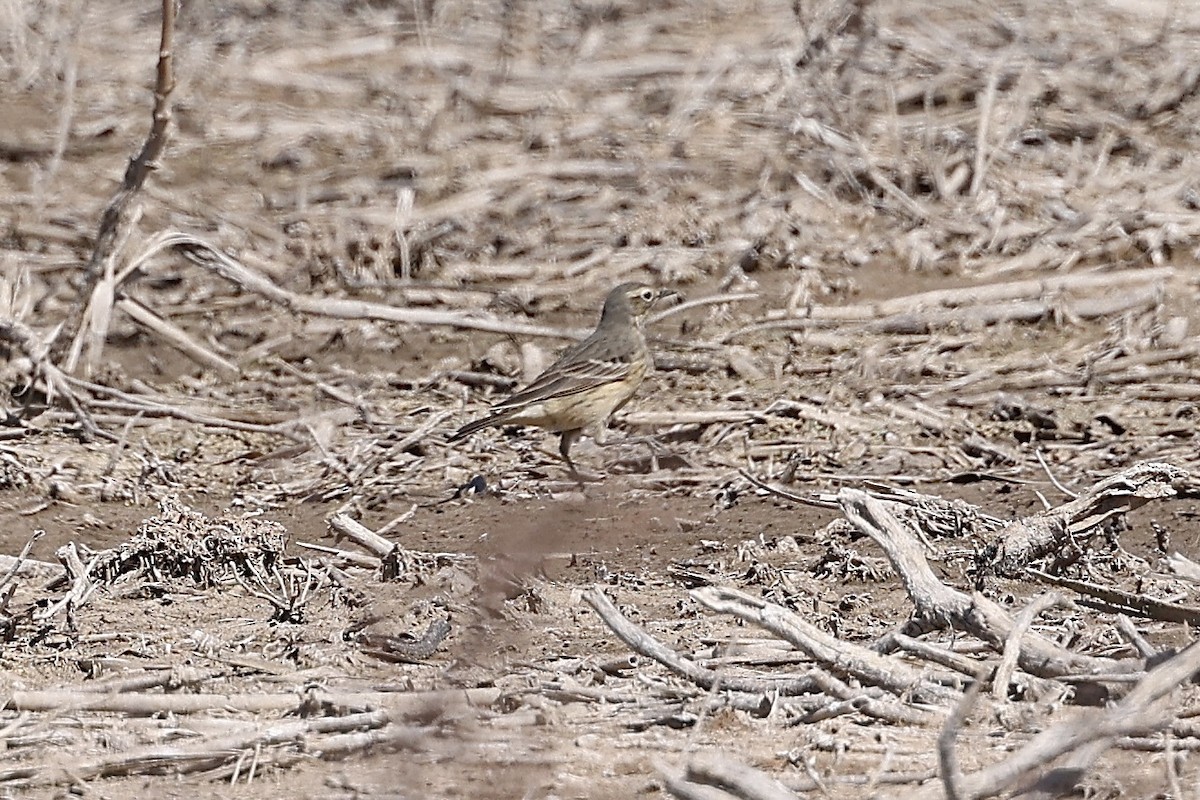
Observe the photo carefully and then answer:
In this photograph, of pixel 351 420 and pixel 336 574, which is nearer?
pixel 336 574

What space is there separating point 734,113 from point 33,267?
454 centimetres

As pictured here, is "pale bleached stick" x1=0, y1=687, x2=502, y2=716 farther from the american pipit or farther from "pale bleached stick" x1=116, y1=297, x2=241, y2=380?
"pale bleached stick" x1=116, y1=297, x2=241, y2=380

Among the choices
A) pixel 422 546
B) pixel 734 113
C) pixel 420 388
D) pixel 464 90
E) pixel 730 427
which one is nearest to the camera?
pixel 422 546

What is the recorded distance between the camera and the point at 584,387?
8453mm

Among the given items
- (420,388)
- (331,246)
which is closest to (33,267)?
(331,246)

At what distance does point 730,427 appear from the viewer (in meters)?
8.40

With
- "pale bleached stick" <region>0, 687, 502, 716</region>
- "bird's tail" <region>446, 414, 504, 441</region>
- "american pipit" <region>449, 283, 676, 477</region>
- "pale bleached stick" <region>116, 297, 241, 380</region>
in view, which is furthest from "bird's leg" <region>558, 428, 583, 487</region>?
"pale bleached stick" <region>0, 687, 502, 716</region>

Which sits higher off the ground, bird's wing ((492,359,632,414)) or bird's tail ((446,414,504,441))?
bird's wing ((492,359,632,414))

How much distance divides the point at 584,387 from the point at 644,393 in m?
0.84

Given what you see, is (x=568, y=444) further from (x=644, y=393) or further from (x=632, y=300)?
(x=632, y=300)

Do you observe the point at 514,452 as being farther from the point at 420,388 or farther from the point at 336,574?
the point at 336,574

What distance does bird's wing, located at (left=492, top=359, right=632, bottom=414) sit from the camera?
8383mm

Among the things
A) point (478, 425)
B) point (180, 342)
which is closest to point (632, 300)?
point (478, 425)

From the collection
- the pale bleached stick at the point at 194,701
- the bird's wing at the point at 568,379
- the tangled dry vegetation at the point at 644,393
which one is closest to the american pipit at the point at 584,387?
the bird's wing at the point at 568,379
